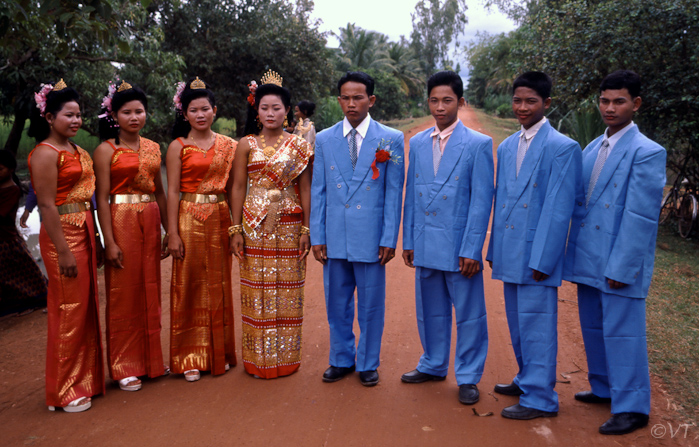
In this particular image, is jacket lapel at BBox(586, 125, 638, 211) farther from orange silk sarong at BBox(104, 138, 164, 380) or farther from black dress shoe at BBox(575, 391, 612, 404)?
orange silk sarong at BBox(104, 138, 164, 380)

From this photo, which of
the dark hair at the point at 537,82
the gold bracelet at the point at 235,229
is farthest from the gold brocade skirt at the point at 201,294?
the dark hair at the point at 537,82

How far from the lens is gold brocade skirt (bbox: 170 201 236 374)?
158 inches

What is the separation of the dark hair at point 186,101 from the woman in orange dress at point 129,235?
23 cm

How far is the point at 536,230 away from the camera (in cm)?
339

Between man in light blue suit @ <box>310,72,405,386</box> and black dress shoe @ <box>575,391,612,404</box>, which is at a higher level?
man in light blue suit @ <box>310,72,405,386</box>

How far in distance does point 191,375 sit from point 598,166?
3.30 m

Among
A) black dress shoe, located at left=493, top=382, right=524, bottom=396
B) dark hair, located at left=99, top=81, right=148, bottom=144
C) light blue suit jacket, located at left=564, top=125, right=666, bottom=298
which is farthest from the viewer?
dark hair, located at left=99, top=81, right=148, bottom=144

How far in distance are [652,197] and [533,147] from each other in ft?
2.50

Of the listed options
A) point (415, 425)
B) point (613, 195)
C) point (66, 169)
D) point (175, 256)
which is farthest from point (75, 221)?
point (613, 195)

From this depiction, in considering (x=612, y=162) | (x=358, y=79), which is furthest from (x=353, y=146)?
(x=612, y=162)

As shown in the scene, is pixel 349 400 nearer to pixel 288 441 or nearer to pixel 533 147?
pixel 288 441

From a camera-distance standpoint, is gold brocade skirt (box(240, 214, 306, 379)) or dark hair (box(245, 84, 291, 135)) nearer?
dark hair (box(245, 84, 291, 135))

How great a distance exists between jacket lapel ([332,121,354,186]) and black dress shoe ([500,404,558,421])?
1.89 meters

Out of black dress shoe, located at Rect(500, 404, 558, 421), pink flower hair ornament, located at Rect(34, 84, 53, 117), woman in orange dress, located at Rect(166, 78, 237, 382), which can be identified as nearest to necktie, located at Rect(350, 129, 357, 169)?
woman in orange dress, located at Rect(166, 78, 237, 382)
